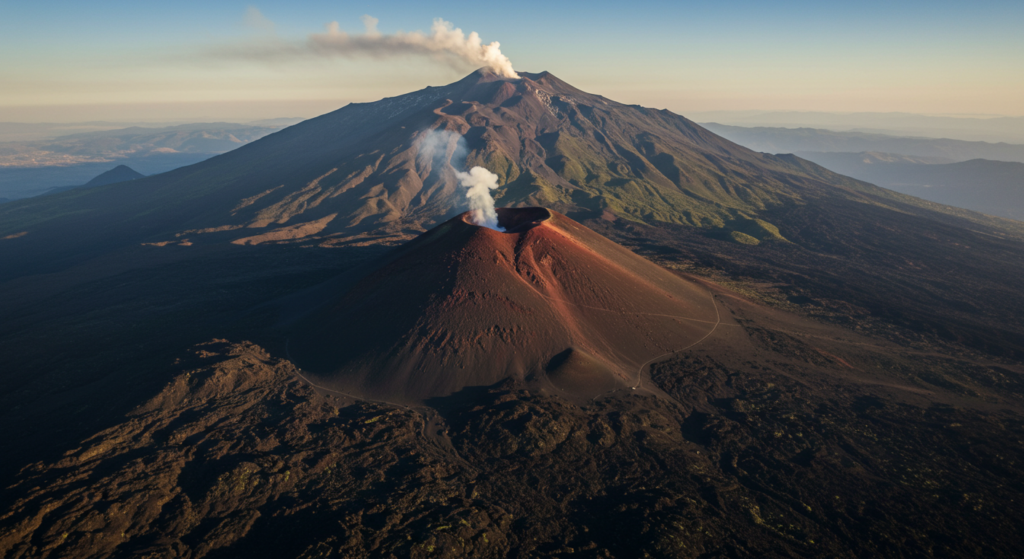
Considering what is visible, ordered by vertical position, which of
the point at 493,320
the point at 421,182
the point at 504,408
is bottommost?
the point at 504,408

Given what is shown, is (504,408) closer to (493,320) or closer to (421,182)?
(493,320)

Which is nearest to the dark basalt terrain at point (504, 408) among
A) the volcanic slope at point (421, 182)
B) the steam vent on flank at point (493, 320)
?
the steam vent on flank at point (493, 320)

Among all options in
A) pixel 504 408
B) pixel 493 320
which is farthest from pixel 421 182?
pixel 504 408

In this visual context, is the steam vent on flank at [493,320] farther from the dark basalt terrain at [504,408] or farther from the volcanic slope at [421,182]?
the volcanic slope at [421,182]

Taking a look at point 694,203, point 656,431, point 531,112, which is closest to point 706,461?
point 656,431

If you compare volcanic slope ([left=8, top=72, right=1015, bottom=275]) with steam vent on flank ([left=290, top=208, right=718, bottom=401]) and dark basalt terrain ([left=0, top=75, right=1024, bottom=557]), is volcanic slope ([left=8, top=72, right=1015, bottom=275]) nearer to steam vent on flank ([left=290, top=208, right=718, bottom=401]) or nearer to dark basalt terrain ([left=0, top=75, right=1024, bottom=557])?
dark basalt terrain ([left=0, top=75, right=1024, bottom=557])

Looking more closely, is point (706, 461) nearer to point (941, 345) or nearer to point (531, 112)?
point (941, 345)

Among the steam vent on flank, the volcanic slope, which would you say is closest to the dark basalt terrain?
the steam vent on flank
